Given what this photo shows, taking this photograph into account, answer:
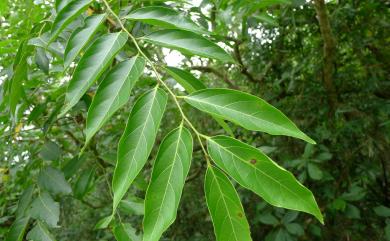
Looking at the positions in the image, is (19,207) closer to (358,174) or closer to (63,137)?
(63,137)

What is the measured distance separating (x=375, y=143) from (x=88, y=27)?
1680 mm

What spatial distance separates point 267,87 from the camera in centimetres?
246

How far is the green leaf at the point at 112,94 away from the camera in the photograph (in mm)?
728

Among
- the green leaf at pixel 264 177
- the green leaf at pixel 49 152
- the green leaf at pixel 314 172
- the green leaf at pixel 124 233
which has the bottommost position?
the green leaf at pixel 314 172

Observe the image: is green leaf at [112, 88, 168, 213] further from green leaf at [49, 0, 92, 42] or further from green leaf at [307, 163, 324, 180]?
green leaf at [307, 163, 324, 180]

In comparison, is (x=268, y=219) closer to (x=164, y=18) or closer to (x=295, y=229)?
(x=295, y=229)

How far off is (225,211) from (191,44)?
0.39 metres

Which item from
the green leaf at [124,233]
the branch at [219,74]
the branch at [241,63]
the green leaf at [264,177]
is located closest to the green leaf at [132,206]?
the green leaf at [124,233]

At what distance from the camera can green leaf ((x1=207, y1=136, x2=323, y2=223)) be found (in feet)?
2.04

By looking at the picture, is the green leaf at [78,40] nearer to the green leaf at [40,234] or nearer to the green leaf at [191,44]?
the green leaf at [191,44]

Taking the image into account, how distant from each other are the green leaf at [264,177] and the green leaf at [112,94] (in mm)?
206

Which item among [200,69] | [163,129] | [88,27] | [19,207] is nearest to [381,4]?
[200,69]

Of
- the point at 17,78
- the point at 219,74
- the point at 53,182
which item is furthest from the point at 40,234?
the point at 219,74

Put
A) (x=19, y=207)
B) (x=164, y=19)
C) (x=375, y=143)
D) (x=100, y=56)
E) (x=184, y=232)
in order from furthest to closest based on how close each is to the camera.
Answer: (x=184, y=232)
(x=375, y=143)
(x=19, y=207)
(x=164, y=19)
(x=100, y=56)
